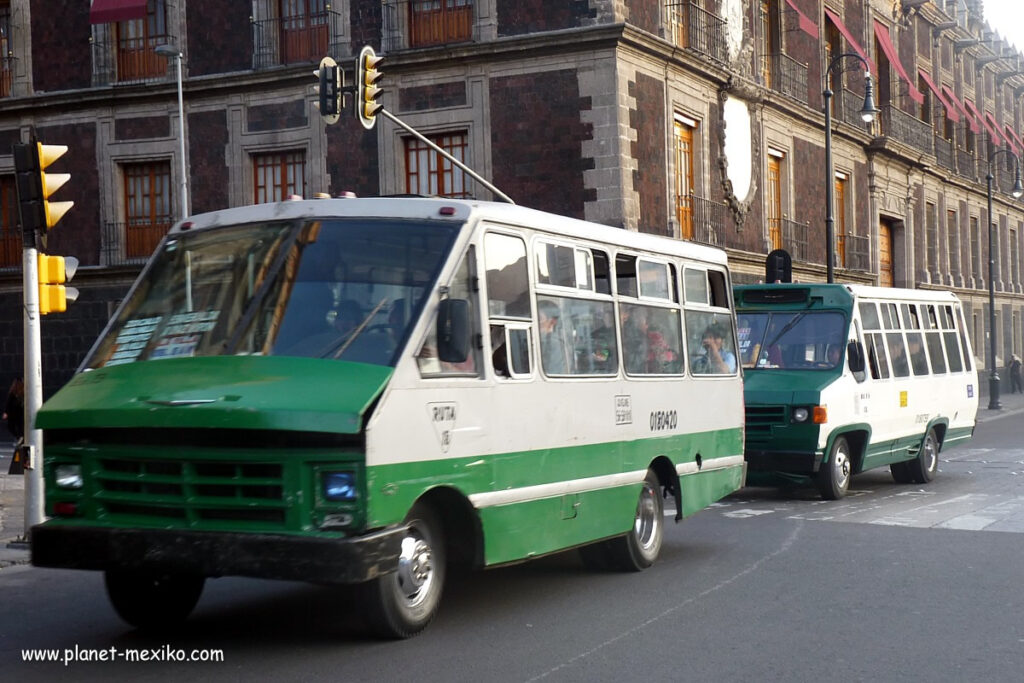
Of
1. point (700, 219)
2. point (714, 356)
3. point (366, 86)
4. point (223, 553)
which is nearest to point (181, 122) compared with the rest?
point (700, 219)

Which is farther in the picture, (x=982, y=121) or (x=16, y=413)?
(x=982, y=121)

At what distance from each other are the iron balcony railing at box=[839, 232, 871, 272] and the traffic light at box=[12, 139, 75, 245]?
30034 mm

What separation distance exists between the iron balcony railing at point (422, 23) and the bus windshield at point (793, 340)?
493 inches

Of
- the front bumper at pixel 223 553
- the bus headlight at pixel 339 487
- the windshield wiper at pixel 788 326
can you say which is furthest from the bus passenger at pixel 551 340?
the windshield wiper at pixel 788 326

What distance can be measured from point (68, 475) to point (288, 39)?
74.3ft

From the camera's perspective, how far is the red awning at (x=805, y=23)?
35072 millimetres

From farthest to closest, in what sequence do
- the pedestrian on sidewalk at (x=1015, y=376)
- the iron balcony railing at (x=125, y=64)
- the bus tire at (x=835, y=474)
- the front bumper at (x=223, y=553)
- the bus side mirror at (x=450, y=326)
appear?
the pedestrian on sidewalk at (x=1015, y=376), the iron balcony railing at (x=125, y=64), the bus tire at (x=835, y=474), the bus side mirror at (x=450, y=326), the front bumper at (x=223, y=553)

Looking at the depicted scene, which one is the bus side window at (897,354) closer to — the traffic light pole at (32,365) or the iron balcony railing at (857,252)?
the traffic light pole at (32,365)

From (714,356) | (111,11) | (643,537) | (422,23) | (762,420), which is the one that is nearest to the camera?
(643,537)

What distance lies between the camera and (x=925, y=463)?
18750 millimetres

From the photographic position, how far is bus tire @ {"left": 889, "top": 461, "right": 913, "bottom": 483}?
736 inches

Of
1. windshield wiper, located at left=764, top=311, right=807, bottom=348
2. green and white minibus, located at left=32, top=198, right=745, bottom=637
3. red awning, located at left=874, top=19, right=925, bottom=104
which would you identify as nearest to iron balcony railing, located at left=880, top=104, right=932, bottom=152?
red awning, located at left=874, top=19, right=925, bottom=104

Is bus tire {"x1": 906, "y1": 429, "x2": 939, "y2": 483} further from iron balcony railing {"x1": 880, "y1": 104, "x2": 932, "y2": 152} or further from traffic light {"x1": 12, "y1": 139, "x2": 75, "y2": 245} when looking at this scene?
iron balcony railing {"x1": 880, "y1": 104, "x2": 932, "y2": 152}

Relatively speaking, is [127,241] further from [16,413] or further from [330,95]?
[330,95]
